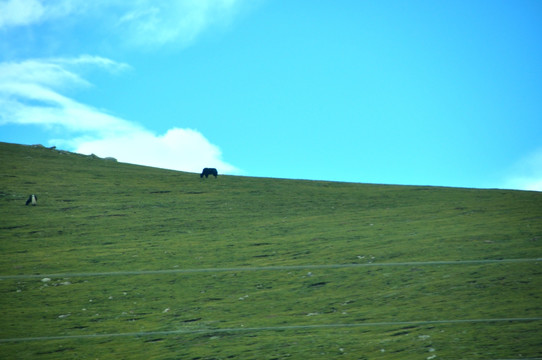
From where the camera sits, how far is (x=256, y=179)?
A: 29125 millimetres

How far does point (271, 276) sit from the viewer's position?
1356cm

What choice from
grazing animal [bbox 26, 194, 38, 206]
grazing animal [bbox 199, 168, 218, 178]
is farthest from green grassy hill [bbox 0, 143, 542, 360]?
grazing animal [bbox 199, 168, 218, 178]

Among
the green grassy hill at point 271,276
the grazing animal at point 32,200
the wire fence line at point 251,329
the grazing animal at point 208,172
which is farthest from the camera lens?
the grazing animal at point 208,172

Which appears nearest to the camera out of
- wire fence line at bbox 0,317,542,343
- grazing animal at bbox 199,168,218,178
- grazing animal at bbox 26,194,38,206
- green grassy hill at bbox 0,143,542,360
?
green grassy hill at bbox 0,143,542,360

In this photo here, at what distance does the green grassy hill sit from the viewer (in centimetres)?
1002

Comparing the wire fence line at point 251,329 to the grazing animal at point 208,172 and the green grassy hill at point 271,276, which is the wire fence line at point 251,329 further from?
the grazing animal at point 208,172

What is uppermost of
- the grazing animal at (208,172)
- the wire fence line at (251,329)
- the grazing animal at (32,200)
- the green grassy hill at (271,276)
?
the grazing animal at (208,172)

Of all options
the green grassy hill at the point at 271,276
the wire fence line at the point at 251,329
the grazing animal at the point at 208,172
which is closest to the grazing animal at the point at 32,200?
the green grassy hill at the point at 271,276

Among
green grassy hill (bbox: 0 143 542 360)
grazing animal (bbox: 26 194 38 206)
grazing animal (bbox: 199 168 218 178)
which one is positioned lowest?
green grassy hill (bbox: 0 143 542 360)

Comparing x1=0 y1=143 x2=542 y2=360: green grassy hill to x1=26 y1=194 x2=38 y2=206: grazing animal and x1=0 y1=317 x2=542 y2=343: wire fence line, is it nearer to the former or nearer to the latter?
x1=0 y1=317 x2=542 y2=343: wire fence line

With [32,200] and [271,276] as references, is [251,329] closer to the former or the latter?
[271,276]

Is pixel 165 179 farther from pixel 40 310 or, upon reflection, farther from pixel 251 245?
pixel 40 310

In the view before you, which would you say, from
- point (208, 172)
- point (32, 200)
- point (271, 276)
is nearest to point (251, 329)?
point (271, 276)

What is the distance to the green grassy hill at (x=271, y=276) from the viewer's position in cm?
1002
